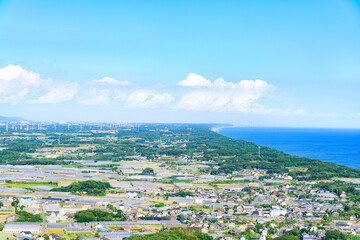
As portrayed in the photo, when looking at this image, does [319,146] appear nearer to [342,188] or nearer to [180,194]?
[342,188]

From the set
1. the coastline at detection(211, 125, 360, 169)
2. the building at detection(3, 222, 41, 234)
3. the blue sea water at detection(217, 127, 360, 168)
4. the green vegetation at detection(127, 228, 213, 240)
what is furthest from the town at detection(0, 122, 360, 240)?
the blue sea water at detection(217, 127, 360, 168)

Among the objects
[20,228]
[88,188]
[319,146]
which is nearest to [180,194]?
[88,188]

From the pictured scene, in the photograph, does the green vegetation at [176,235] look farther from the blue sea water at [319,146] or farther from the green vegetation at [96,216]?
the blue sea water at [319,146]

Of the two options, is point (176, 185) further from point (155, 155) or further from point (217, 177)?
point (155, 155)

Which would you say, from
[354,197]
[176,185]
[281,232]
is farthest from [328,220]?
[176,185]

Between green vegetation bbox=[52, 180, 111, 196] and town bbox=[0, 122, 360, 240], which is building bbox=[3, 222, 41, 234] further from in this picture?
green vegetation bbox=[52, 180, 111, 196]

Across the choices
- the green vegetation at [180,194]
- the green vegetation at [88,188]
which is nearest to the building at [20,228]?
the green vegetation at [88,188]
